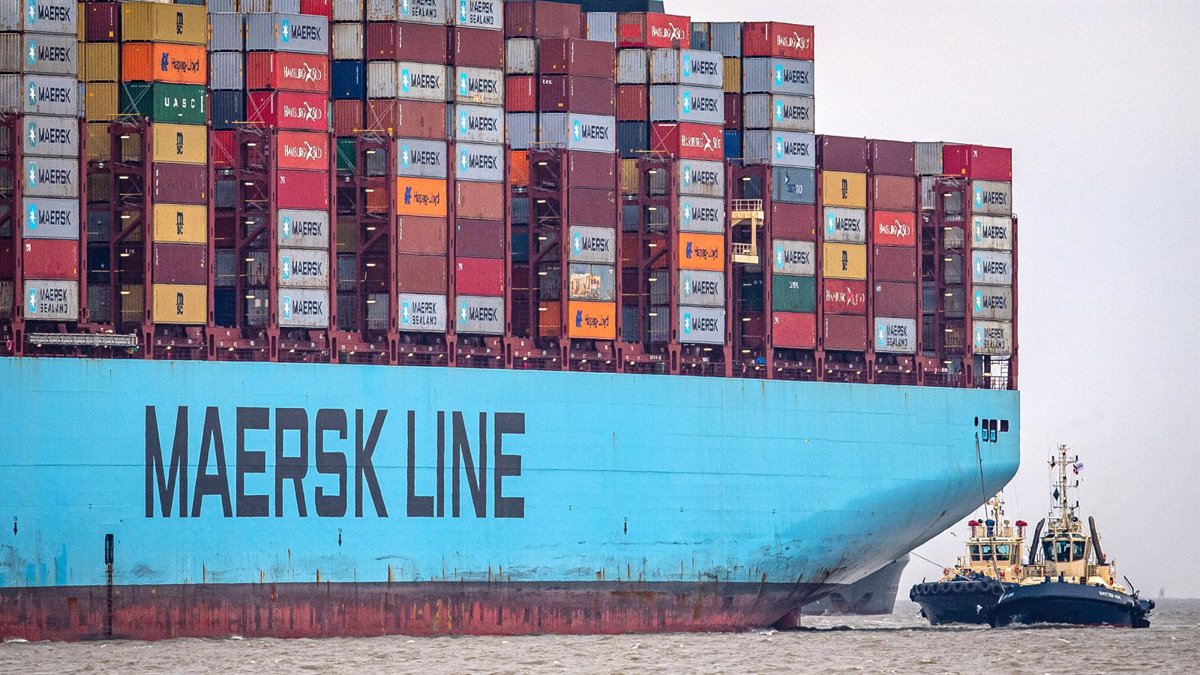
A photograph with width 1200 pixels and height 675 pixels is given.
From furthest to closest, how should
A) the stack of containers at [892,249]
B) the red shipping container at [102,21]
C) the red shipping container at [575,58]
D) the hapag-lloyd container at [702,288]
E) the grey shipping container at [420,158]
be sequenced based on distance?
1. the stack of containers at [892,249]
2. the hapag-lloyd container at [702,288]
3. the red shipping container at [575,58]
4. the grey shipping container at [420,158]
5. the red shipping container at [102,21]

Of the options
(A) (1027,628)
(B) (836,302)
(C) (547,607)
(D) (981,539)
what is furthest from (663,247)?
(D) (981,539)

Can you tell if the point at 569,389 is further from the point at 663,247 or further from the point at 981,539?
the point at 981,539

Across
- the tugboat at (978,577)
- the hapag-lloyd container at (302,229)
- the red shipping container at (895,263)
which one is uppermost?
the hapag-lloyd container at (302,229)

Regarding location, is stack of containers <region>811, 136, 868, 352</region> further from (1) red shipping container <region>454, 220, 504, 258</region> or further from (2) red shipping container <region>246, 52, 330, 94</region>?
(2) red shipping container <region>246, 52, 330, 94</region>

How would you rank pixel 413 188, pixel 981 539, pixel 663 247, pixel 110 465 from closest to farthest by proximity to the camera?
pixel 110 465 → pixel 413 188 → pixel 663 247 → pixel 981 539

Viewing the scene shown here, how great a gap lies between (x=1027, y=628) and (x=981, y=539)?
11.7 meters

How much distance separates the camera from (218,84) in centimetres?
6175

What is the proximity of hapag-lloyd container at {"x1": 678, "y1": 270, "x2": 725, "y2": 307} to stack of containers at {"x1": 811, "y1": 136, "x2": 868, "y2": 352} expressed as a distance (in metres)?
3.51

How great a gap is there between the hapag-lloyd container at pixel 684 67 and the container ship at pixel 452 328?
0.43 ft

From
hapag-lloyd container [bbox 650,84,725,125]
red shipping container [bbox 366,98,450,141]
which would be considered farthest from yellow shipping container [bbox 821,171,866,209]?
red shipping container [bbox 366,98,450,141]

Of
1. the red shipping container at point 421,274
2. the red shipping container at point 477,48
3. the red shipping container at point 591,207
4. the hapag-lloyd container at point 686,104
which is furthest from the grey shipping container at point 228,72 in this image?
the hapag-lloyd container at point 686,104

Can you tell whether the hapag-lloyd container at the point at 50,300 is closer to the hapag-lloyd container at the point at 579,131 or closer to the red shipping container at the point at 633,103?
the hapag-lloyd container at the point at 579,131

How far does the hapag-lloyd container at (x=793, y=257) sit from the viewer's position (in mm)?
66500

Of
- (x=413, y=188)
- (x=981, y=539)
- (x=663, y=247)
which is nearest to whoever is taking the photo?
(x=413, y=188)
